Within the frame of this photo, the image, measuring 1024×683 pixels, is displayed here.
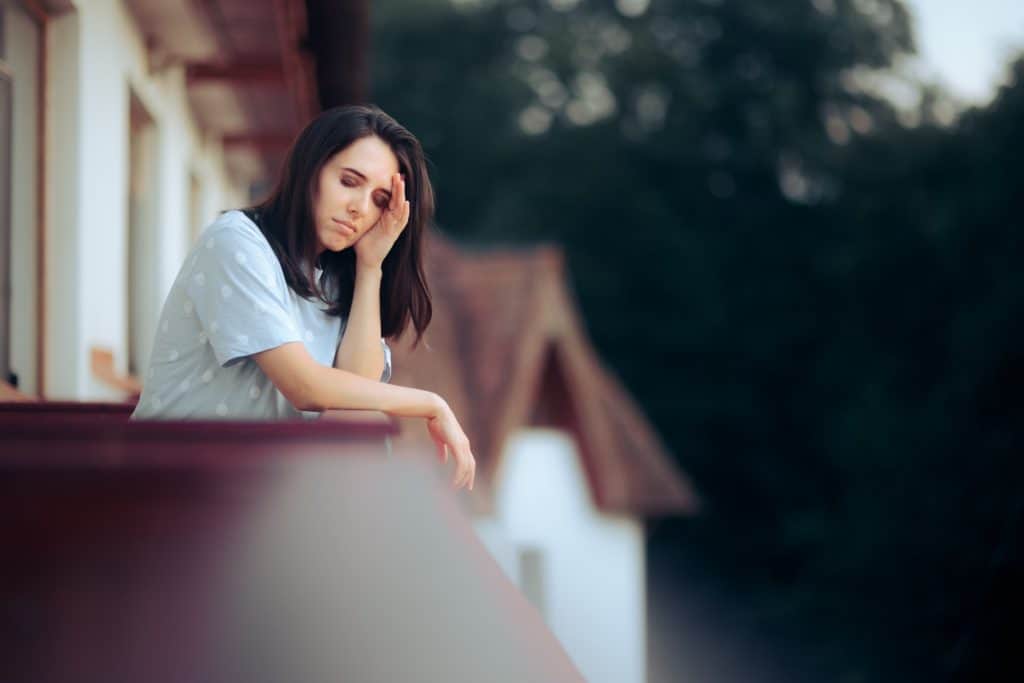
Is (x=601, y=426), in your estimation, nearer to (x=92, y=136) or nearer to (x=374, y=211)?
(x=92, y=136)

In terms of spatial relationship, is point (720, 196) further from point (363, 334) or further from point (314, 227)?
point (314, 227)

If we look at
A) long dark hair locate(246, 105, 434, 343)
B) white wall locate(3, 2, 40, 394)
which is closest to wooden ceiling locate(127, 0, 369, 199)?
white wall locate(3, 2, 40, 394)

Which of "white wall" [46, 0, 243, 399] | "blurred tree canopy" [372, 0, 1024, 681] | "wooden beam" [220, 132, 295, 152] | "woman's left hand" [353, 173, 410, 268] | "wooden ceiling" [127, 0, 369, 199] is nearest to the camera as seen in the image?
"woman's left hand" [353, 173, 410, 268]

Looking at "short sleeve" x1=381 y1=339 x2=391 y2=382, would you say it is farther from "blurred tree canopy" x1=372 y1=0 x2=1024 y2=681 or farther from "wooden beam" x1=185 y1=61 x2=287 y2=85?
"blurred tree canopy" x1=372 y1=0 x2=1024 y2=681

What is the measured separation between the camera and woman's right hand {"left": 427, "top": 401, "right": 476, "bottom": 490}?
111 inches

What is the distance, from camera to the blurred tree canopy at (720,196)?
29.0 meters

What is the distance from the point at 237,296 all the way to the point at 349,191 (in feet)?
1.55

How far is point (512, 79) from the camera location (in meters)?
31.8

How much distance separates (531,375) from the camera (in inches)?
784

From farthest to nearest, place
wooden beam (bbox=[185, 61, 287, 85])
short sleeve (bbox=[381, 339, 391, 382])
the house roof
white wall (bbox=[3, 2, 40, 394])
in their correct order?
the house roof
wooden beam (bbox=[185, 61, 287, 85])
white wall (bbox=[3, 2, 40, 394])
short sleeve (bbox=[381, 339, 391, 382])

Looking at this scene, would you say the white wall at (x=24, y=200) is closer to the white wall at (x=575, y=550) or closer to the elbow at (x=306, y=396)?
the elbow at (x=306, y=396)

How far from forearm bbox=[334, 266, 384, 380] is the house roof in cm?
1490

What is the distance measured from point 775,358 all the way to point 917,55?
781 centimetres

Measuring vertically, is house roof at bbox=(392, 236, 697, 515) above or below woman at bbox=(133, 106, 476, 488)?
above
